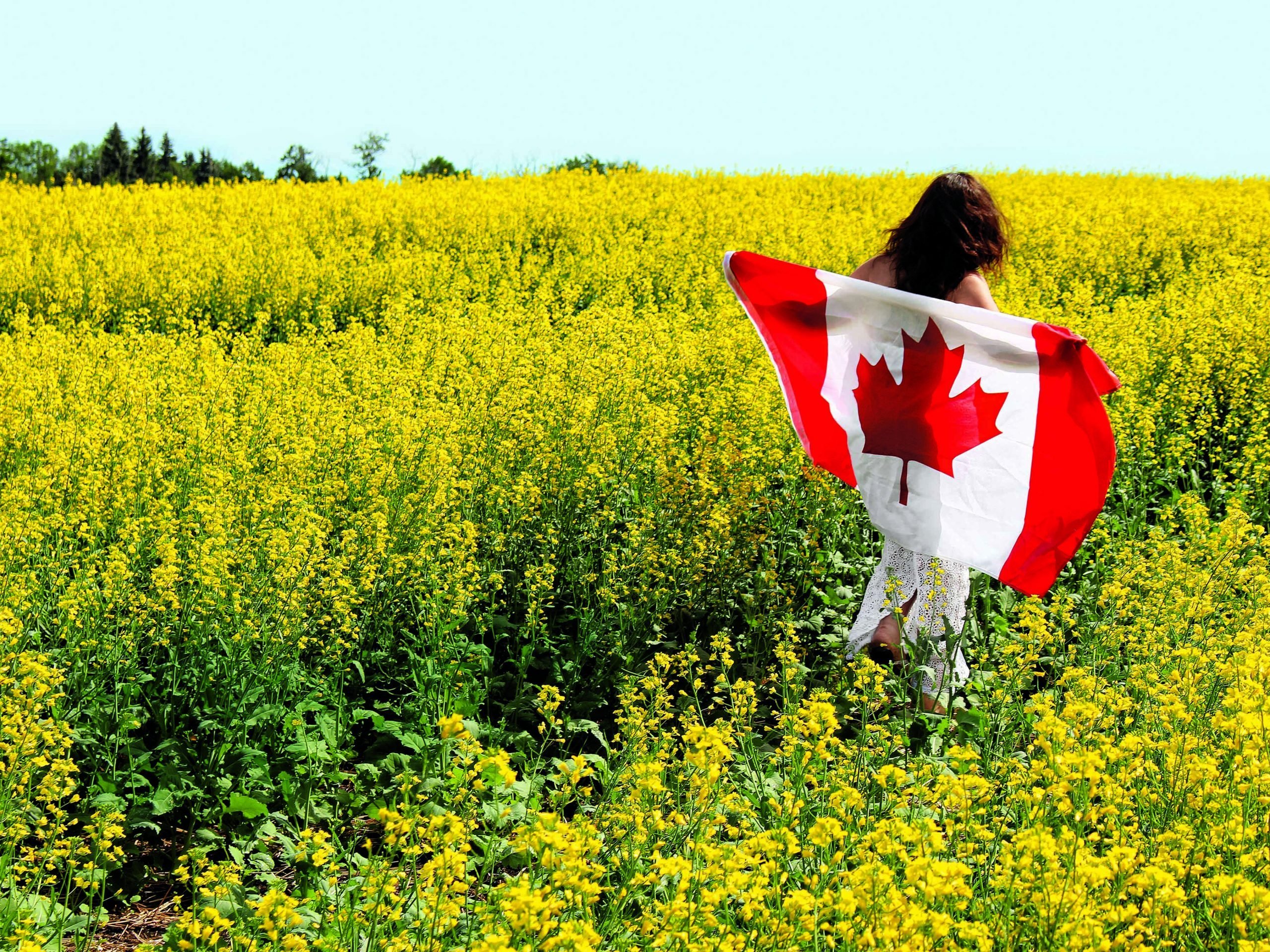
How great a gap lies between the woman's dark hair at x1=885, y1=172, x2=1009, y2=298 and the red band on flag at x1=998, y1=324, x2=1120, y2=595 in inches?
15.2

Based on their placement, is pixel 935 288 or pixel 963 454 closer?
pixel 963 454

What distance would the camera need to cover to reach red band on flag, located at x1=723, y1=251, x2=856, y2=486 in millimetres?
4656

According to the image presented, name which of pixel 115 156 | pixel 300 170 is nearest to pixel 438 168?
pixel 300 170

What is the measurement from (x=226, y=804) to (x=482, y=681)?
1.10 meters

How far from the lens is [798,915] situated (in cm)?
223

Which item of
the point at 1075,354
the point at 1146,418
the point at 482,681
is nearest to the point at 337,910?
the point at 482,681

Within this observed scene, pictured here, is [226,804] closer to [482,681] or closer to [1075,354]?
[482,681]

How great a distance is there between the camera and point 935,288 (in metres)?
4.64

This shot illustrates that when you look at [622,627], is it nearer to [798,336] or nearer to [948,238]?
[798,336]

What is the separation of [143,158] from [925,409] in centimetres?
3466

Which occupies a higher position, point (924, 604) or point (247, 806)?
point (924, 604)

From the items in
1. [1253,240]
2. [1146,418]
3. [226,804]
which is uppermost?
[1253,240]

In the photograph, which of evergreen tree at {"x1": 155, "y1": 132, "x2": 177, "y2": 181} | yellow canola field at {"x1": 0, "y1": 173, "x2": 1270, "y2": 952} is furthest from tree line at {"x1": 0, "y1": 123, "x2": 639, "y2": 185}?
yellow canola field at {"x1": 0, "y1": 173, "x2": 1270, "y2": 952}

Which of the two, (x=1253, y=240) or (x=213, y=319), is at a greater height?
(x=1253, y=240)
